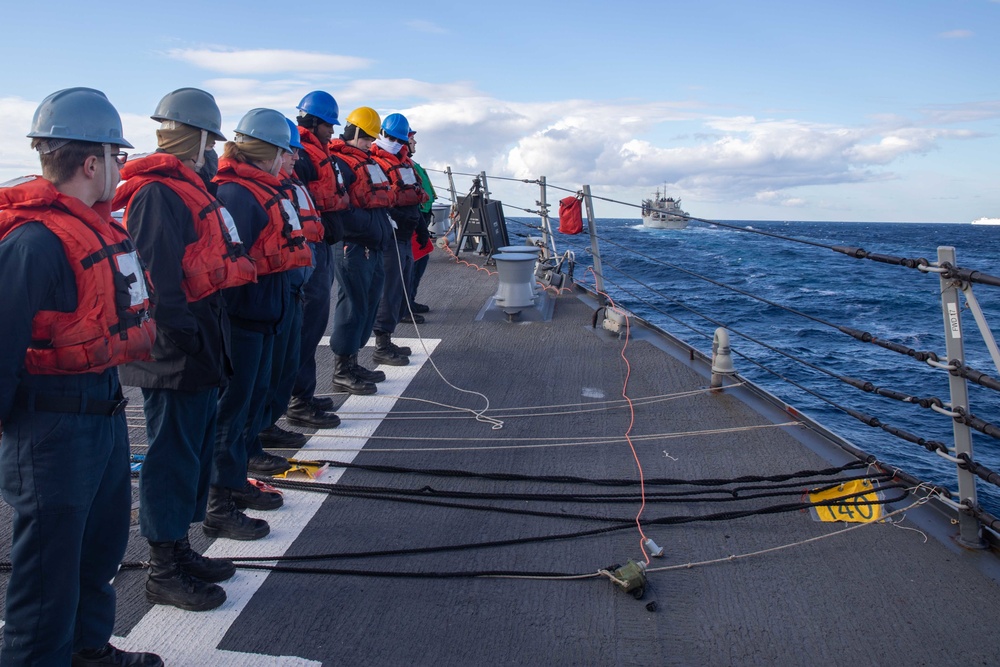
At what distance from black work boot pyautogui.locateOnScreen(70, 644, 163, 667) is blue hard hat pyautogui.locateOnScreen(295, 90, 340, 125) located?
11.3ft

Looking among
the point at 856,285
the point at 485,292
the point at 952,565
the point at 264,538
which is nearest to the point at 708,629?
the point at 952,565

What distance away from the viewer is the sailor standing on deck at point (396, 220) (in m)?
5.95

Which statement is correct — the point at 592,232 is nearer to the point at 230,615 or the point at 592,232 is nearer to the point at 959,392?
the point at 959,392

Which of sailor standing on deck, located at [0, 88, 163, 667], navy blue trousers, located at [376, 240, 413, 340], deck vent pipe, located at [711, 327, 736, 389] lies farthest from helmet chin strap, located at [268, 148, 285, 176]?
deck vent pipe, located at [711, 327, 736, 389]

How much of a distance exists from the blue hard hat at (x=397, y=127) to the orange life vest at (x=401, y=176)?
0.52 feet

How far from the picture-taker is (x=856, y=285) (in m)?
28.4

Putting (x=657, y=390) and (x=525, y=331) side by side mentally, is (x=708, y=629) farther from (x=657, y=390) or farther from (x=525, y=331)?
Answer: (x=525, y=331)

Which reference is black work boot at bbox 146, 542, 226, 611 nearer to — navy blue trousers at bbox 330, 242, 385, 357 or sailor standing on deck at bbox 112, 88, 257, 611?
sailor standing on deck at bbox 112, 88, 257, 611

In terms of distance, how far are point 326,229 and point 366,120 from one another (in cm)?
108

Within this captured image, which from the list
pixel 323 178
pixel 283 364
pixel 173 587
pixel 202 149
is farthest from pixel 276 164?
pixel 173 587

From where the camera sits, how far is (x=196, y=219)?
275 cm

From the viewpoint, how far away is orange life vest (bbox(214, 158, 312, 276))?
135 inches

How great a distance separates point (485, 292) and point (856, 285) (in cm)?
2366

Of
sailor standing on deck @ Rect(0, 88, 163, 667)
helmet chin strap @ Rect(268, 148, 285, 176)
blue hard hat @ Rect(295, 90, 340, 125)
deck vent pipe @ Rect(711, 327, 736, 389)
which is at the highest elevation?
blue hard hat @ Rect(295, 90, 340, 125)
